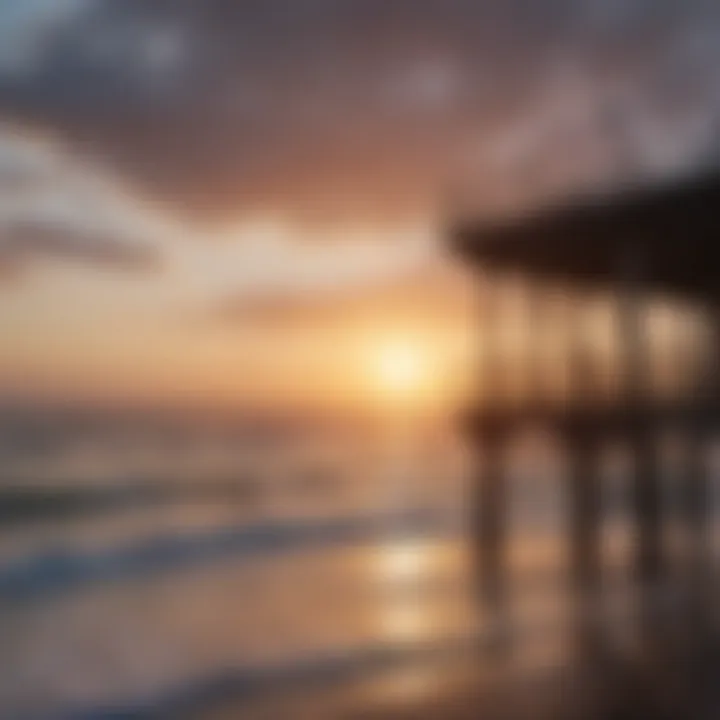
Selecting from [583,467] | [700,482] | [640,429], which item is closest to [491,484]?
[583,467]

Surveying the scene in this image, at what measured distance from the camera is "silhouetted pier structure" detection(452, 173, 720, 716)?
75.2 inches

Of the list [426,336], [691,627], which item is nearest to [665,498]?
[691,627]

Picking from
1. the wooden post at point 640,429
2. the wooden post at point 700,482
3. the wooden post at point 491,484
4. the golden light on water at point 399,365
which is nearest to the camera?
the golden light on water at point 399,365

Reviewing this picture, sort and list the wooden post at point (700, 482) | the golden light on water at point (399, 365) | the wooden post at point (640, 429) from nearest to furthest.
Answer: the golden light on water at point (399, 365) < the wooden post at point (640, 429) < the wooden post at point (700, 482)

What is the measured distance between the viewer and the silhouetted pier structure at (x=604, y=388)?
191 cm

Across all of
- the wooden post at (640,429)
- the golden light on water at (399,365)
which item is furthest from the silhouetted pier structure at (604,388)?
the golden light on water at (399,365)

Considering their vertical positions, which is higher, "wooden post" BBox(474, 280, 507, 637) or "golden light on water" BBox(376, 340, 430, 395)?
"golden light on water" BBox(376, 340, 430, 395)

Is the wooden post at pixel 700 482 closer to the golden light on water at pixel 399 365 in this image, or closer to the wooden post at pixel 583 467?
the wooden post at pixel 583 467

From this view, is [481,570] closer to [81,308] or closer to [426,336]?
[426,336]

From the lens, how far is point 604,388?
6.90ft

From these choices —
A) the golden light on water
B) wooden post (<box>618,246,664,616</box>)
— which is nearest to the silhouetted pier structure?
wooden post (<box>618,246,664,616</box>)

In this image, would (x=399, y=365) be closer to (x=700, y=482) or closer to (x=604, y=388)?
(x=604, y=388)

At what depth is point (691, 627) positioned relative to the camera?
1.97 meters

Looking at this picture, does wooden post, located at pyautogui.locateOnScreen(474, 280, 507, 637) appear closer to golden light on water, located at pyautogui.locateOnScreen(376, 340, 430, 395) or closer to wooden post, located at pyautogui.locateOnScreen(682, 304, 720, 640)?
golden light on water, located at pyautogui.locateOnScreen(376, 340, 430, 395)
